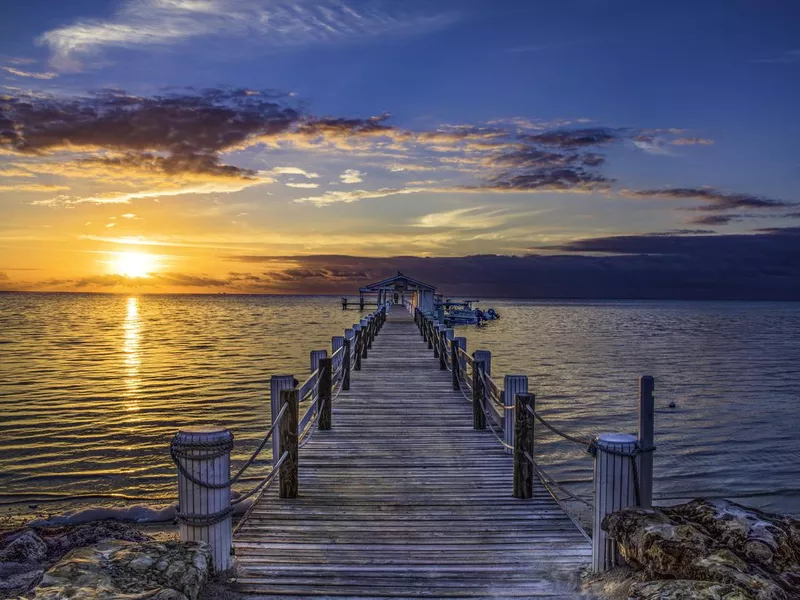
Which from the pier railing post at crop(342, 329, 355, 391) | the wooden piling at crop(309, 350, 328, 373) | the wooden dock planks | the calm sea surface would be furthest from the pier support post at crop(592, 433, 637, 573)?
the pier railing post at crop(342, 329, 355, 391)

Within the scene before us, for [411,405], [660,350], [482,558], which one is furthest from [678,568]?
[660,350]

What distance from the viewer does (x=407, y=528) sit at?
644 centimetres

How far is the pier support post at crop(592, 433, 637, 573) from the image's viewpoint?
5.18 metres

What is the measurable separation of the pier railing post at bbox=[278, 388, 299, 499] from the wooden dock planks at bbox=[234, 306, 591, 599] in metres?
0.16

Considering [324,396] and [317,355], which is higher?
[317,355]

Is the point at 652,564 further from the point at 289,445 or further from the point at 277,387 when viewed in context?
the point at 277,387

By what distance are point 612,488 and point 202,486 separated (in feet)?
11.4

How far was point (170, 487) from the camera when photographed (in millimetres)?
12867

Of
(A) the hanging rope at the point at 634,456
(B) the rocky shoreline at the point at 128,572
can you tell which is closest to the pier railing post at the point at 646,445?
(A) the hanging rope at the point at 634,456

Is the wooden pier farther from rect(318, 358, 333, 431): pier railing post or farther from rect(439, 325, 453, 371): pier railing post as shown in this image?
rect(439, 325, 453, 371): pier railing post

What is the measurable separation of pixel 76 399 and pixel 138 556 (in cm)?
2112

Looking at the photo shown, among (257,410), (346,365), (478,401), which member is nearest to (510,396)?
(478,401)

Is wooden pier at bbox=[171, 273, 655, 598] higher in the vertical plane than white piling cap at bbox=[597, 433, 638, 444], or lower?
lower

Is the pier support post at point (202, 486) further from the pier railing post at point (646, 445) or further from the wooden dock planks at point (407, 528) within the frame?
the pier railing post at point (646, 445)
